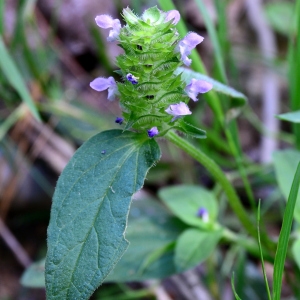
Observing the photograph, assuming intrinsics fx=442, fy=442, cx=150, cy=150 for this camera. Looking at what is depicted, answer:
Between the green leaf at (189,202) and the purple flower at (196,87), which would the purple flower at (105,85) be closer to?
the purple flower at (196,87)

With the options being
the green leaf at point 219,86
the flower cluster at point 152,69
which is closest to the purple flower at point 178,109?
the flower cluster at point 152,69

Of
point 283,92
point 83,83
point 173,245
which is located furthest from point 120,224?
point 283,92

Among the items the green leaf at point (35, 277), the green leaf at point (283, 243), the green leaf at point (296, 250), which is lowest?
the green leaf at point (296, 250)

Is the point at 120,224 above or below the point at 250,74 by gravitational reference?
above

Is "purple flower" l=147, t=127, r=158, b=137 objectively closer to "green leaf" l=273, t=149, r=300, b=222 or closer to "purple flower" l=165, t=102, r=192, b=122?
"purple flower" l=165, t=102, r=192, b=122

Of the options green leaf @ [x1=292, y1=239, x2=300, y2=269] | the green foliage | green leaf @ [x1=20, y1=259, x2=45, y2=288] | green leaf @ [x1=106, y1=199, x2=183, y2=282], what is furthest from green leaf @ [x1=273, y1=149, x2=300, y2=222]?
green leaf @ [x1=20, y1=259, x2=45, y2=288]

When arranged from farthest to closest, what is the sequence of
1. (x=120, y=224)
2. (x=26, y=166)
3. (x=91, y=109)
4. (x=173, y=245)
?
(x=91, y=109) → (x=26, y=166) → (x=173, y=245) → (x=120, y=224)

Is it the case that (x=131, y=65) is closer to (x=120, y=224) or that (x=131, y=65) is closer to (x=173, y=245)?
(x=120, y=224)

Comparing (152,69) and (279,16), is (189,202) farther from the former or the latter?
(279,16)
